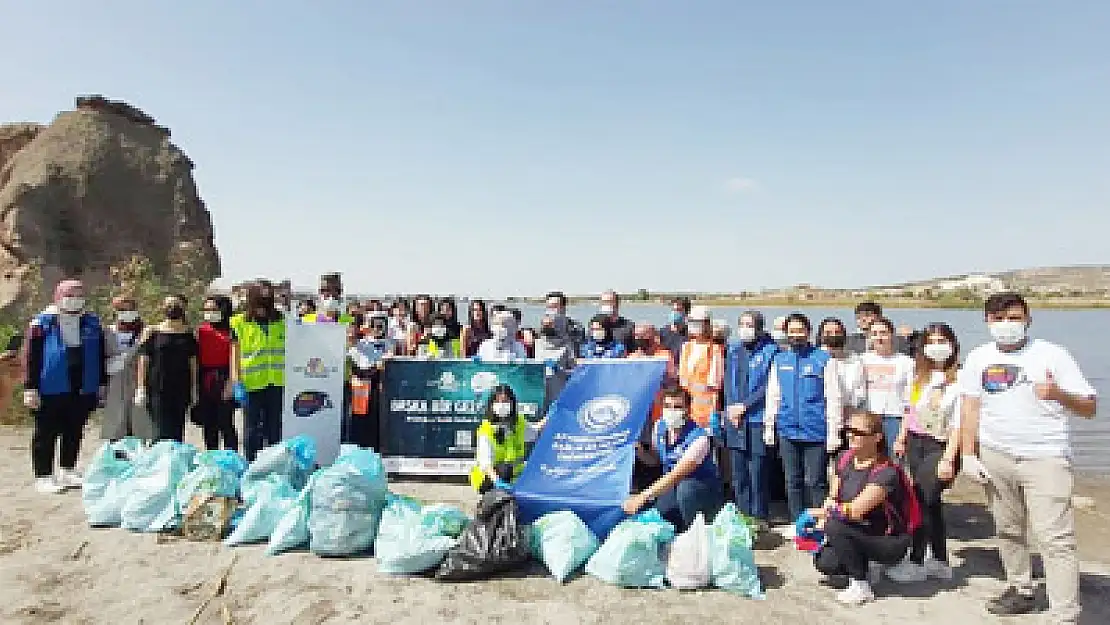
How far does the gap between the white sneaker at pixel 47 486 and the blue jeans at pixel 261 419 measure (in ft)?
4.96

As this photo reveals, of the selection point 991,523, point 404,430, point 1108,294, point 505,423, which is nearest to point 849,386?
point 991,523

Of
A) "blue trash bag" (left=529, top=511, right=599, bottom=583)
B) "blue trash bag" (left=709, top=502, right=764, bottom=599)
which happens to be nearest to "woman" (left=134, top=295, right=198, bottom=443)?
"blue trash bag" (left=529, top=511, right=599, bottom=583)

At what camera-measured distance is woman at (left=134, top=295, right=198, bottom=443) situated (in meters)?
5.59

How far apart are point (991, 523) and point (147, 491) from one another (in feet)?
23.0

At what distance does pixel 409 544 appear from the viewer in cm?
409

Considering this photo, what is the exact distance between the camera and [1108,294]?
82.4 meters

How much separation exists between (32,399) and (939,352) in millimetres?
7237

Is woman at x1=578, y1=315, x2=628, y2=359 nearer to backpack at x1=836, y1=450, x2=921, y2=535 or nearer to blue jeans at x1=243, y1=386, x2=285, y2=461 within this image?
backpack at x1=836, y1=450, x2=921, y2=535

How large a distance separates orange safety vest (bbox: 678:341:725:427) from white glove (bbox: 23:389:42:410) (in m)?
5.57

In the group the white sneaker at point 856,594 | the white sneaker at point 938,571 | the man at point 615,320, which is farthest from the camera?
the man at point 615,320

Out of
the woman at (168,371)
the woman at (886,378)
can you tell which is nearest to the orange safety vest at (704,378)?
the woman at (886,378)

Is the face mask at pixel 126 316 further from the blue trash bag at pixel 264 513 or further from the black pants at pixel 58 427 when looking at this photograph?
the blue trash bag at pixel 264 513

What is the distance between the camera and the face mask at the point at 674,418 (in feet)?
15.3

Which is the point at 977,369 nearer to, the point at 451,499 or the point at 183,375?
the point at 451,499
